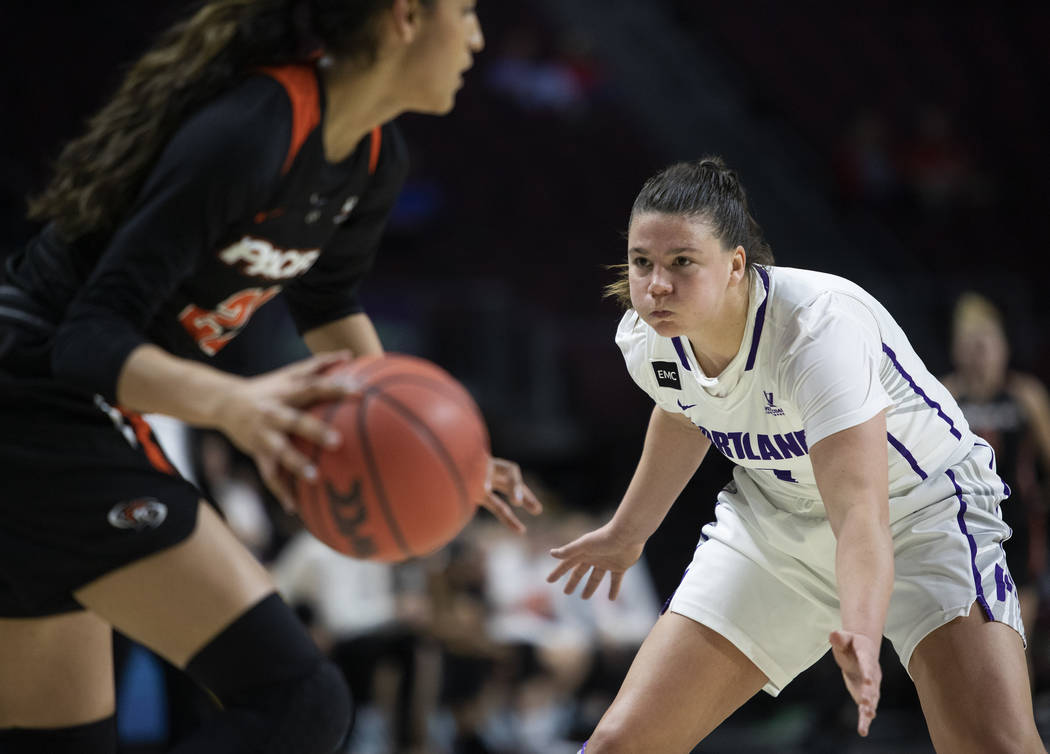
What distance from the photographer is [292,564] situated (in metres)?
6.33

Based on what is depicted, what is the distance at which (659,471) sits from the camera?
3.27 m

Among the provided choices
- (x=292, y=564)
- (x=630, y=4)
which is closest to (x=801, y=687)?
(x=292, y=564)

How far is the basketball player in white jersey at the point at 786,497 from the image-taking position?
2686 mm

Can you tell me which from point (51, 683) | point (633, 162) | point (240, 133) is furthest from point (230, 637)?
point (633, 162)

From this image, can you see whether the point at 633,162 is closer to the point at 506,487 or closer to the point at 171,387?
the point at 506,487

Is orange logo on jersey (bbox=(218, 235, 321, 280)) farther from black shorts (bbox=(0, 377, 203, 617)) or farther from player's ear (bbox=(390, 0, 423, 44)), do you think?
player's ear (bbox=(390, 0, 423, 44))

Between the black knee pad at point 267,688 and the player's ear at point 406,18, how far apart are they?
1140mm

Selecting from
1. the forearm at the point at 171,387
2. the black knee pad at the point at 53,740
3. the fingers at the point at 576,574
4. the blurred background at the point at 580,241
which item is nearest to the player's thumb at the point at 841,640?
the fingers at the point at 576,574

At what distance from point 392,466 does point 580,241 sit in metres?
8.96

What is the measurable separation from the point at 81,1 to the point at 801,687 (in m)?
8.44

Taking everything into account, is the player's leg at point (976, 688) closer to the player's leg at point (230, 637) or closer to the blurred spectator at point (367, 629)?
the player's leg at point (230, 637)

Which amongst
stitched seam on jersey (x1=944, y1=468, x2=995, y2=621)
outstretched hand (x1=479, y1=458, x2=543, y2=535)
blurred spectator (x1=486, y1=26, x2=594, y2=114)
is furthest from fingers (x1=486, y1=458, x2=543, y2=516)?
blurred spectator (x1=486, y1=26, x2=594, y2=114)

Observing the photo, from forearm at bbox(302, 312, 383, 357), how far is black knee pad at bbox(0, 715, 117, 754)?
3.45 ft

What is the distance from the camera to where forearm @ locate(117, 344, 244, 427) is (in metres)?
2.07
